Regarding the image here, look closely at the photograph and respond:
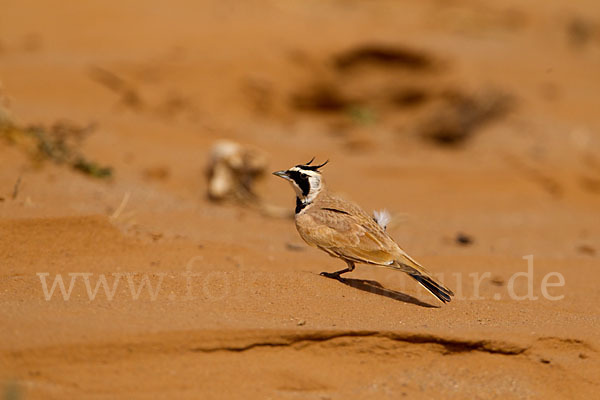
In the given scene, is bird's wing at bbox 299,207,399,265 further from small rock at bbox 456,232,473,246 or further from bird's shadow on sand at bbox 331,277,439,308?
small rock at bbox 456,232,473,246

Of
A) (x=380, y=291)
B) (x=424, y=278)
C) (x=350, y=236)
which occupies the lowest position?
(x=380, y=291)

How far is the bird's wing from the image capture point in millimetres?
4820

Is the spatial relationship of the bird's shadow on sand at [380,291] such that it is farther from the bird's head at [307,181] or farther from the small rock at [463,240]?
the small rock at [463,240]

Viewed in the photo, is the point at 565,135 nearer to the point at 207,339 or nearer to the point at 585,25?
the point at 585,25

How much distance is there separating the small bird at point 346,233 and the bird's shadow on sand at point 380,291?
0.11m

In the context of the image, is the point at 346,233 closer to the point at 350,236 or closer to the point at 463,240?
the point at 350,236

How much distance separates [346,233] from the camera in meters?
4.93

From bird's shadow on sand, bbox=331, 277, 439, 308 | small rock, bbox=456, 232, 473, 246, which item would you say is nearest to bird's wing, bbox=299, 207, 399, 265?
bird's shadow on sand, bbox=331, 277, 439, 308

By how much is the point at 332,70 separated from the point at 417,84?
5.39 ft

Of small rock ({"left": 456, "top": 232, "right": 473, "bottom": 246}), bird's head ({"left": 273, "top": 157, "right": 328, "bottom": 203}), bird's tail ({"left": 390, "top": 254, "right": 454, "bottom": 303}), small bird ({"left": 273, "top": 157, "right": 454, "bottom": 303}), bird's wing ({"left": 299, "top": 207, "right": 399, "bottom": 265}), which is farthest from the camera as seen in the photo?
small rock ({"left": 456, "top": 232, "right": 473, "bottom": 246})

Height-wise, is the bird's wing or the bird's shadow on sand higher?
the bird's wing

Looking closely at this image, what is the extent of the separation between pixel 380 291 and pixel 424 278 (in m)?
0.48

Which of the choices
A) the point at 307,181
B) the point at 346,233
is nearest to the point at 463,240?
the point at 307,181

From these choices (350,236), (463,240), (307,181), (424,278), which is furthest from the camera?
(463,240)
